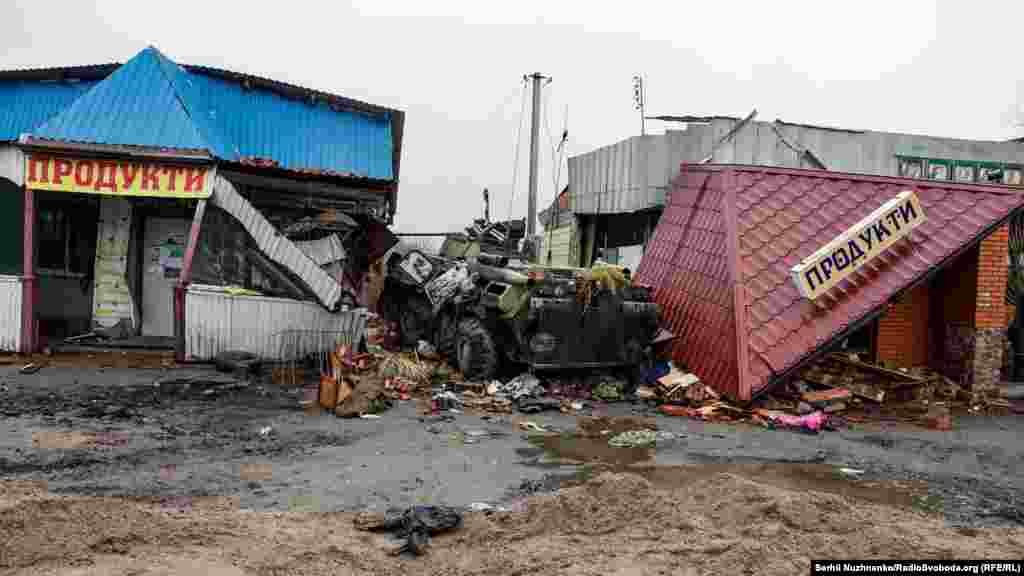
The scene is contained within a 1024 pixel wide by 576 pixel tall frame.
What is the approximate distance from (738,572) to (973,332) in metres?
9.20

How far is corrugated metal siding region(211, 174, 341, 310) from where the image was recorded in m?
11.7

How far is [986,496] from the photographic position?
21.0 feet

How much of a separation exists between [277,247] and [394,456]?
5672mm

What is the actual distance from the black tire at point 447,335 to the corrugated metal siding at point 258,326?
4.67 ft

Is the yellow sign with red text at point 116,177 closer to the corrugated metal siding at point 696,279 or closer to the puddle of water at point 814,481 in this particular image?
the corrugated metal siding at point 696,279

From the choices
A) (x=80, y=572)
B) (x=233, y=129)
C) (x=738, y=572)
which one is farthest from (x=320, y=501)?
(x=233, y=129)

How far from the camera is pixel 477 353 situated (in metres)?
11.4

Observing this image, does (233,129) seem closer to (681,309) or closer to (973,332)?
(681,309)

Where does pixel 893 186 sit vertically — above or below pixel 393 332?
above

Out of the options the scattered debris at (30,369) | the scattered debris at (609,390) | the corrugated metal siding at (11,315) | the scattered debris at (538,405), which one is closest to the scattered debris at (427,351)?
the scattered debris at (538,405)

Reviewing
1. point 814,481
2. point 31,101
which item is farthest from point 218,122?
point 814,481

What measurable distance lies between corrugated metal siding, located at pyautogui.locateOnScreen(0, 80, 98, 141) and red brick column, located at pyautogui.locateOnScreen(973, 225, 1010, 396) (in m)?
15.8

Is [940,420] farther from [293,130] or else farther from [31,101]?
[31,101]

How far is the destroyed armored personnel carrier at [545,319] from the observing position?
35.2 feet
